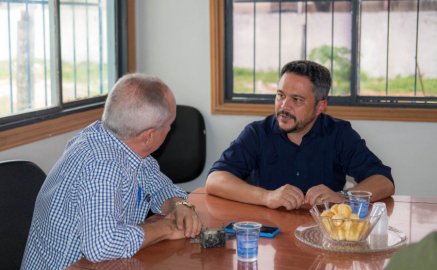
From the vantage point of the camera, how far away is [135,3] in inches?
173

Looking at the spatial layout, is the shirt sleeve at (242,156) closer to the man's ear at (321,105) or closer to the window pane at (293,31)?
the man's ear at (321,105)

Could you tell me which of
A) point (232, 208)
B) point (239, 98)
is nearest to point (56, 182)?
point (232, 208)

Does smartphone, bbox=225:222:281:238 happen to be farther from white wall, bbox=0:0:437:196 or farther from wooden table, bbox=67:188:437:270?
white wall, bbox=0:0:437:196

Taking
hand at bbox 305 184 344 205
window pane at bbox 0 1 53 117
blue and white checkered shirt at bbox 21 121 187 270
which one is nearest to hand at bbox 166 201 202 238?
blue and white checkered shirt at bbox 21 121 187 270

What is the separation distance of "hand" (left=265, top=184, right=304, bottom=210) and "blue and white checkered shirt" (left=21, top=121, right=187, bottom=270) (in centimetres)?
50

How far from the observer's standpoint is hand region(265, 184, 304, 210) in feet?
7.73

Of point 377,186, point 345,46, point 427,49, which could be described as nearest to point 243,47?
point 345,46

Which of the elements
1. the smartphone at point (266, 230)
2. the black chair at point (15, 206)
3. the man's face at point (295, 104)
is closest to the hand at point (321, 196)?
the smartphone at point (266, 230)

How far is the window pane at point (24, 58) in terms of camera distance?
11.0 feet

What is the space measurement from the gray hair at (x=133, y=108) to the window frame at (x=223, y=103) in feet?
7.21

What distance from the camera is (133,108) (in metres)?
2.04

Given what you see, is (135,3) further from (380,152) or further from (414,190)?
(414,190)

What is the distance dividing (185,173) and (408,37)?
1570mm

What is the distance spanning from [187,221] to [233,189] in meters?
0.49
